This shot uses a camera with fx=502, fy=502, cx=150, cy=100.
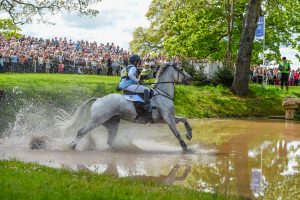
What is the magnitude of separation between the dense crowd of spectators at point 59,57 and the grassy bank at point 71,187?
22.7 meters

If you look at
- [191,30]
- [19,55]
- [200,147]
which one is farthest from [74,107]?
[191,30]

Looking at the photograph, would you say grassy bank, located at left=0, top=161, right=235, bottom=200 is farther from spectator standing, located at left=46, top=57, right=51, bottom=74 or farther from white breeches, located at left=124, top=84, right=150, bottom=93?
spectator standing, located at left=46, top=57, right=51, bottom=74

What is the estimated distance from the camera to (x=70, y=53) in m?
36.0

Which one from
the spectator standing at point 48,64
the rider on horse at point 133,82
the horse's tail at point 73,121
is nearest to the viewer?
the rider on horse at point 133,82

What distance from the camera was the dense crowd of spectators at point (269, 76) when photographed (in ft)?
145

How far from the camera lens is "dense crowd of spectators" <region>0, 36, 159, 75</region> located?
104 feet

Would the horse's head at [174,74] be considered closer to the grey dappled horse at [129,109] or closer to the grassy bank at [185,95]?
the grey dappled horse at [129,109]

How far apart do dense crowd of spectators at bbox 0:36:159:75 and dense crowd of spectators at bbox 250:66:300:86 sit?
11528mm

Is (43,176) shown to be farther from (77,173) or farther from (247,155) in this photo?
(247,155)

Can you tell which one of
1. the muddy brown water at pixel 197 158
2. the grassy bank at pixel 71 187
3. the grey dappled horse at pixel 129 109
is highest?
the grey dappled horse at pixel 129 109

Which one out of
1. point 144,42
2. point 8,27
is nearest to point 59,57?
point 8,27

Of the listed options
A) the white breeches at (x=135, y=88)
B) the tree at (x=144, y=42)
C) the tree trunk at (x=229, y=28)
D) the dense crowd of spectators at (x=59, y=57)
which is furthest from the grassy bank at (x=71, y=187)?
the tree at (x=144, y=42)

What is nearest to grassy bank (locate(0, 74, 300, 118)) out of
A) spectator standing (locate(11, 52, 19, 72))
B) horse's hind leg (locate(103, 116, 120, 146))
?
spectator standing (locate(11, 52, 19, 72))

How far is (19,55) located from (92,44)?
886 centimetres
